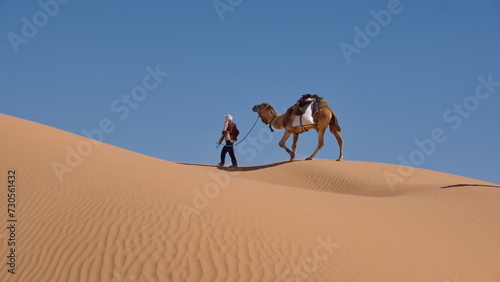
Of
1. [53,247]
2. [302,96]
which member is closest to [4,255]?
[53,247]

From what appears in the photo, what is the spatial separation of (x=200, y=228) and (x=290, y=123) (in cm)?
1224

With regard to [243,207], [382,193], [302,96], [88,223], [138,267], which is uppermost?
[302,96]

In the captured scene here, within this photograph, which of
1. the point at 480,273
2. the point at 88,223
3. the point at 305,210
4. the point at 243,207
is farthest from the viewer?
the point at 305,210

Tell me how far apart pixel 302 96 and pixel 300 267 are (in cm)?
1312

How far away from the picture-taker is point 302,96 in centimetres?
1886

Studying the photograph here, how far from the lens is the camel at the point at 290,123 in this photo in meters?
18.5

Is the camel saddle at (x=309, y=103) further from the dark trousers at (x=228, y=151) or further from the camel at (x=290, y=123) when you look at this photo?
the dark trousers at (x=228, y=151)

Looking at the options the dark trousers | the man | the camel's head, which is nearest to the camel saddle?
the camel's head

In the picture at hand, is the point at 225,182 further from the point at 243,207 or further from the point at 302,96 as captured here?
the point at 302,96

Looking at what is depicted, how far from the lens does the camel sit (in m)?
18.5

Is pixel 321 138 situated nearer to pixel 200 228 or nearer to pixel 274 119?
pixel 274 119

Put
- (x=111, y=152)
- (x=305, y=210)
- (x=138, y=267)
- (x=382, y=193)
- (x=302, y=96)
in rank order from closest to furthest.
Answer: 1. (x=138, y=267)
2. (x=305, y=210)
3. (x=111, y=152)
4. (x=382, y=193)
5. (x=302, y=96)

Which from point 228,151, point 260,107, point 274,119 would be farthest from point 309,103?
point 228,151

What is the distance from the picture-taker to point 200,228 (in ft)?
23.4
